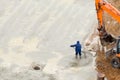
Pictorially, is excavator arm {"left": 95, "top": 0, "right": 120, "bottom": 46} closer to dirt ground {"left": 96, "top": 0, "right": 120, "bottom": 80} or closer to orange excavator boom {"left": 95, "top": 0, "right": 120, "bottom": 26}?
orange excavator boom {"left": 95, "top": 0, "right": 120, "bottom": 26}

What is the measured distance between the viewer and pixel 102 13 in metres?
17.0

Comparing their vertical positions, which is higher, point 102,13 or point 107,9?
point 107,9

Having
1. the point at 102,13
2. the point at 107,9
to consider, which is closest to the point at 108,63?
the point at 102,13

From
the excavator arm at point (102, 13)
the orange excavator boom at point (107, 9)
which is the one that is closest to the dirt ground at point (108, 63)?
the excavator arm at point (102, 13)

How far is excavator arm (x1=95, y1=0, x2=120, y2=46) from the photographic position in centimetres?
1619

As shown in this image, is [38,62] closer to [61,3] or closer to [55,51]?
[55,51]

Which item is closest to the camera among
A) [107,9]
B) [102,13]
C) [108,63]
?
[107,9]

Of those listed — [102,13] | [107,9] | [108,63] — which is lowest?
[108,63]

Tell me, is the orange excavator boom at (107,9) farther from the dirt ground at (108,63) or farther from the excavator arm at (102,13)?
the dirt ground at (108,63)

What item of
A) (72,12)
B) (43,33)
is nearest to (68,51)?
(43,33)

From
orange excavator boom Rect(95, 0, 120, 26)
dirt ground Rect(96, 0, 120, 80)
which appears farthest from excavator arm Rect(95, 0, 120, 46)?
dirt ground Rect(96, 0, 120, 80)

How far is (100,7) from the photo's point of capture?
16.5 meters

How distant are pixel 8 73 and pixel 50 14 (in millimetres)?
5061

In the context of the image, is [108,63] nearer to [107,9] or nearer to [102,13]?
[102,13]
